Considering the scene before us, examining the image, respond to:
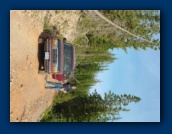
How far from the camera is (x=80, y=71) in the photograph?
10.4 m

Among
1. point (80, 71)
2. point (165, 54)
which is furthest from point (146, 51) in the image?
point (80, 71)

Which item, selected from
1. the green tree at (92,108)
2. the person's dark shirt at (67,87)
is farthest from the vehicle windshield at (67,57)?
the green tree at (92,108)

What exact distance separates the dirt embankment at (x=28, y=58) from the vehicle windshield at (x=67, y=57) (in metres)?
0.12

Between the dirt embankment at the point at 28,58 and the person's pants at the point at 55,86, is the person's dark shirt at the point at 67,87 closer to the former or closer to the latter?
the person's pants at the point at 55,86

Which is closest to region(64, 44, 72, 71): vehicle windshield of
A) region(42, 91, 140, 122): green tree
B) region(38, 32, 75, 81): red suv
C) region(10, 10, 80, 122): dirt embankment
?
region(38, 32, 75, 81): red suv

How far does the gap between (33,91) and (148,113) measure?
1.67 m

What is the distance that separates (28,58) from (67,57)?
58 cm

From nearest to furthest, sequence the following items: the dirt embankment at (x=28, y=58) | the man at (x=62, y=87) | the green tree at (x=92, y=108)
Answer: the dirt embankment at (x=28, y=58)
the green tree at (x=92, y=108)
the man at (x=62, y=87)

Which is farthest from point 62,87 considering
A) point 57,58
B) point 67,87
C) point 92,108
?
point 92,108

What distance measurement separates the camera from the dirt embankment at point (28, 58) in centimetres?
1003

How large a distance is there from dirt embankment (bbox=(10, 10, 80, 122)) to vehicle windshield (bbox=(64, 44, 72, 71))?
0.12m

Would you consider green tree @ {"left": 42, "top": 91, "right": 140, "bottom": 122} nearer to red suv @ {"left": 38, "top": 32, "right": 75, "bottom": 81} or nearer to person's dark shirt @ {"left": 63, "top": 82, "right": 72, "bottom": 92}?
person's dark shirt @ {"left": 63, "top": 82, "right": 72, "bottom": 92}

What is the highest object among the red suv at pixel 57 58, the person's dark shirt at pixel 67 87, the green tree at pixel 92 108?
the red suv at pixel 57 58

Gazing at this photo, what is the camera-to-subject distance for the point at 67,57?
34.0ft
